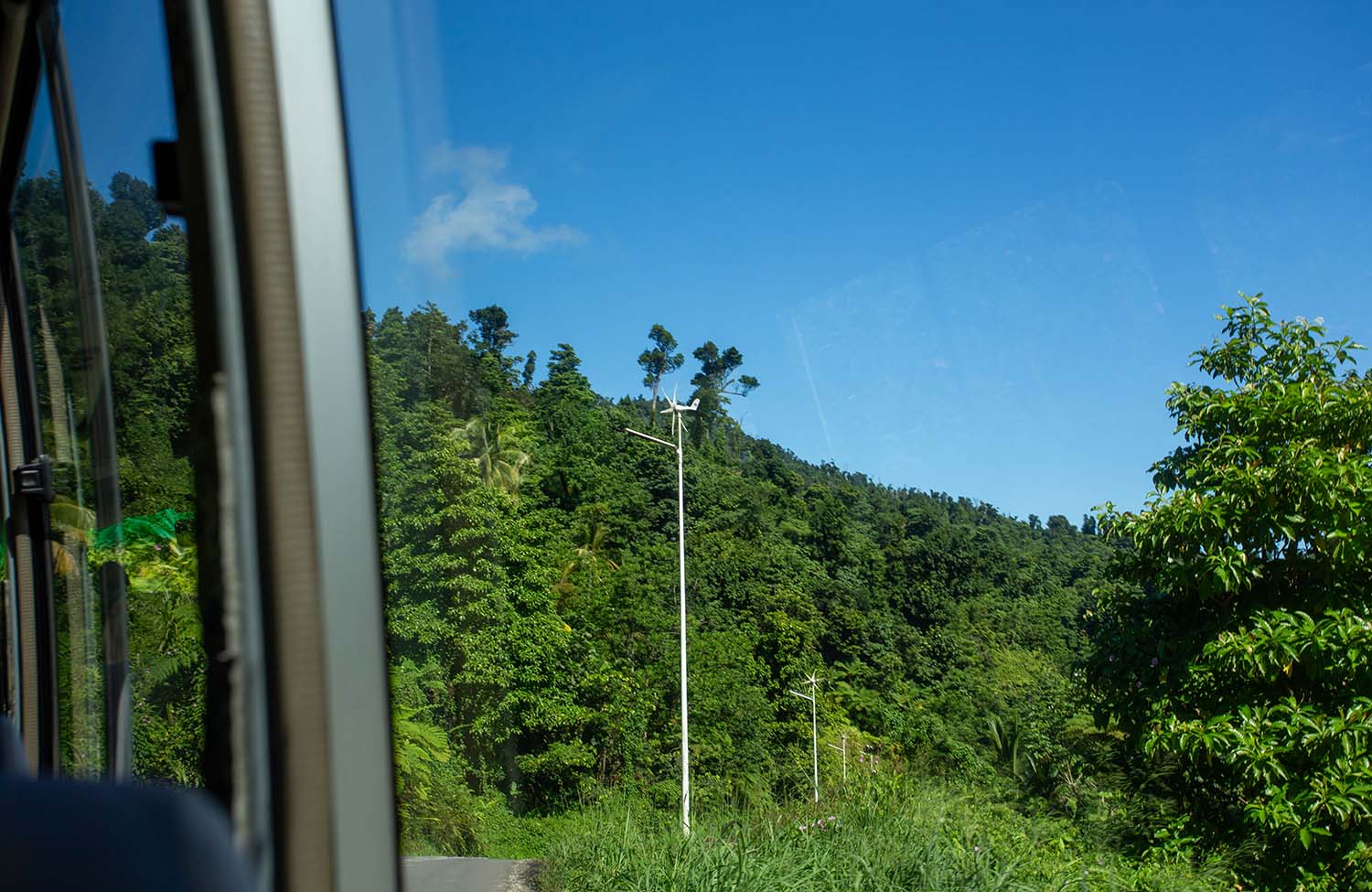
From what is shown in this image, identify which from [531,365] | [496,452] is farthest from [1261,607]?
[531,365]

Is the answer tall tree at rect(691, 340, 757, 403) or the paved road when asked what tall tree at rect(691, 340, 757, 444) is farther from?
the paved road

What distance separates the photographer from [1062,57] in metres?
11.3

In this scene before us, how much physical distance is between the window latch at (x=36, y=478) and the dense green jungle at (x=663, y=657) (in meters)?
0.05

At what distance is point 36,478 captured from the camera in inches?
50.6

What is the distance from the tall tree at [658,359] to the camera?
1891 cm

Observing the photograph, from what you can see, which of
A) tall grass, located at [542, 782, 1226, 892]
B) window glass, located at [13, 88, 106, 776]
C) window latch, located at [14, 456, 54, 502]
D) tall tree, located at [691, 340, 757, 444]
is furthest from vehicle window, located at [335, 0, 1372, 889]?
window latch, located at [14, 456, 54, 502]

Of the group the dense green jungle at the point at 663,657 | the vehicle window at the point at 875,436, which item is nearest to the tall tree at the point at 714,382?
the vehicle window at the point at 875,436

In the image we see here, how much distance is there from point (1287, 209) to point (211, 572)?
12.0 metres

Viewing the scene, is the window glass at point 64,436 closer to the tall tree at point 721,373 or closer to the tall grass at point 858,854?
the tall grass at point 858,854

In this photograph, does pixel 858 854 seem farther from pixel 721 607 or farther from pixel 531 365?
pixel 721 607

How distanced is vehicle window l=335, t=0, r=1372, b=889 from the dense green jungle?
0.03 m

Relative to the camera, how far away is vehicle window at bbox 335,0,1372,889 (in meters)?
2.43

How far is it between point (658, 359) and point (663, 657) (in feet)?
19.0

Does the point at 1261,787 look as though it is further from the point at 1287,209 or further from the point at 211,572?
the point at 1287,209
